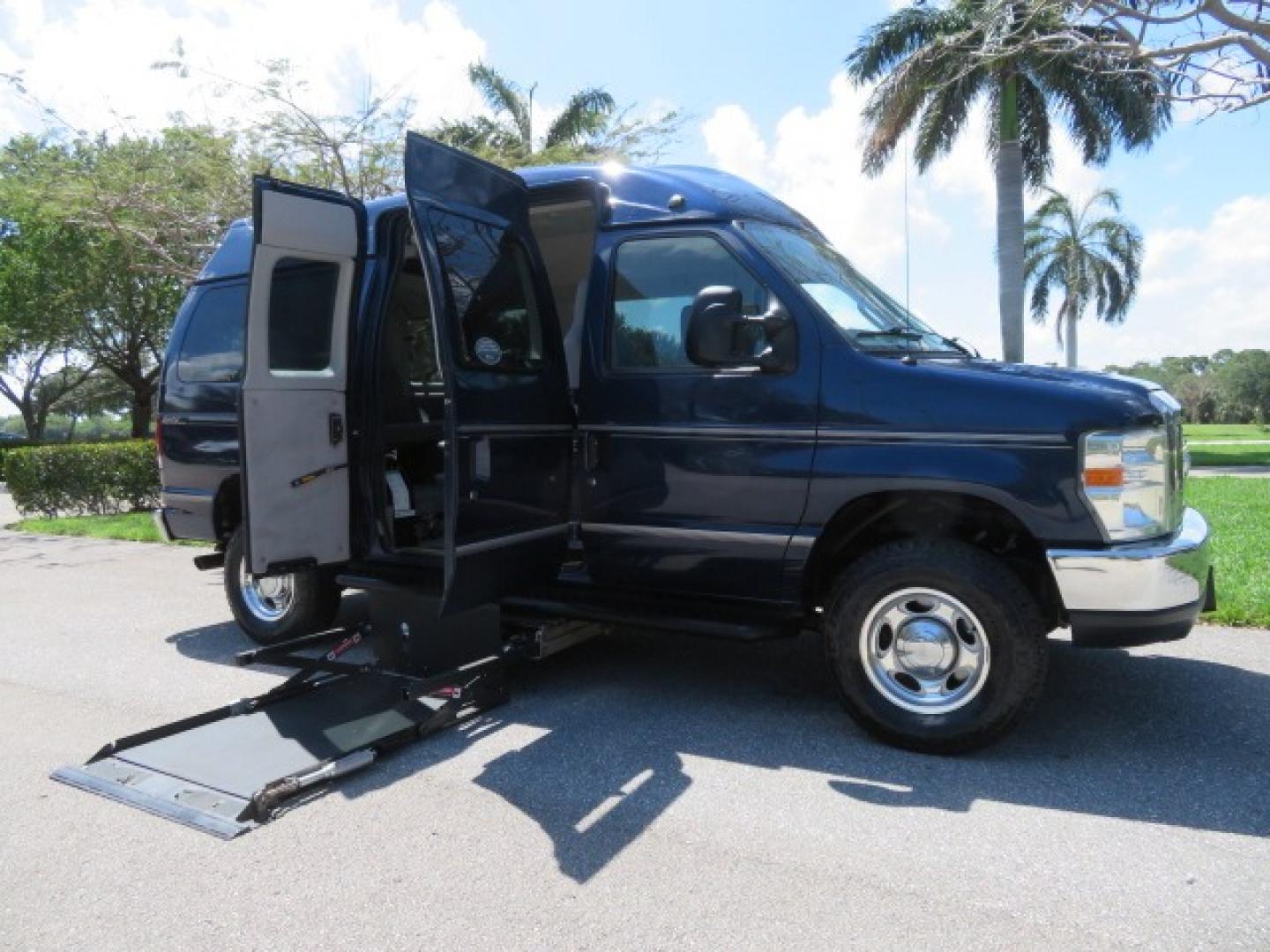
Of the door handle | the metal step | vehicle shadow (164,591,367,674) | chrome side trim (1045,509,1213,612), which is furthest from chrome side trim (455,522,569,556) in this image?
chrome side trim (1045,509,1213,612)

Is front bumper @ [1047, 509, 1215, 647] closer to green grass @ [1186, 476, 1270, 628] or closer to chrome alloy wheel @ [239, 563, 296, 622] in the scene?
green grass @ [1186, 476, 1270, 628]

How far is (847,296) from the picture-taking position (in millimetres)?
4641

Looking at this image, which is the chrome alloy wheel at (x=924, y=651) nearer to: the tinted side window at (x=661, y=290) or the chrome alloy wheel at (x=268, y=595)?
the tinted side window at (x=661, y=290)

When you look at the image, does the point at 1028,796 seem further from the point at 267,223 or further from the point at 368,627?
the point at 267,223

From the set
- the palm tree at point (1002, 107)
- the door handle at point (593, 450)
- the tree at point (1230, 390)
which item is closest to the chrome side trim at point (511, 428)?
the door handle at point (593, 450)

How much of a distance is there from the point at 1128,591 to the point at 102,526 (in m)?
12.9

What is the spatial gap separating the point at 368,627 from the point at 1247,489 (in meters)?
13.7

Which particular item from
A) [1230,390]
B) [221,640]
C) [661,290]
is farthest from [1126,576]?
[1230,390]

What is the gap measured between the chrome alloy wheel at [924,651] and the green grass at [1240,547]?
2820 mm

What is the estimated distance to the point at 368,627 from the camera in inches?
219

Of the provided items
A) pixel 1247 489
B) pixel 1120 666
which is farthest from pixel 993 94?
pixel 1120 666

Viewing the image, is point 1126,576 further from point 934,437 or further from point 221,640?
point 221,640

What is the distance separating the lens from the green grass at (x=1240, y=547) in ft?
20.1

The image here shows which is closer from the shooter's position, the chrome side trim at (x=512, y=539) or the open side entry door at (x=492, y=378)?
the open side entry door at (x=492, y=378)
